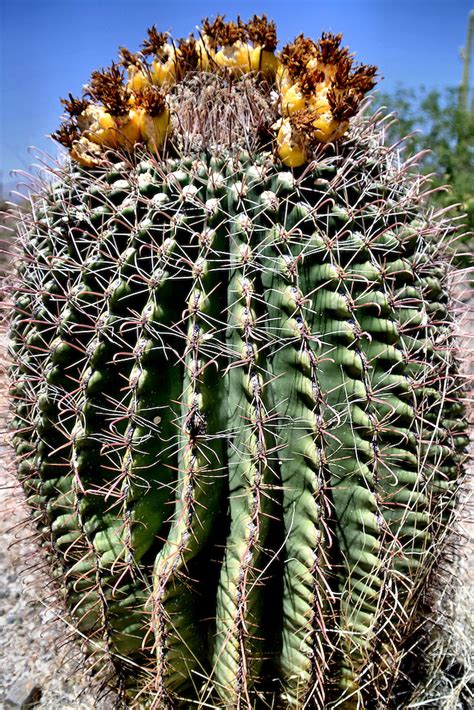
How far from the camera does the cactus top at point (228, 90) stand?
204 cm

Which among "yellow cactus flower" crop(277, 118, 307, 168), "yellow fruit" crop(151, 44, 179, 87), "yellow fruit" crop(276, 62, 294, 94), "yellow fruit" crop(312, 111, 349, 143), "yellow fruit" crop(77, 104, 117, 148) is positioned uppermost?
"yellow fruit" crop(151, 44, 179, 87)

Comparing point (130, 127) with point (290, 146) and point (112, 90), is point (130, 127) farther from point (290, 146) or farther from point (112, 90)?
point (290, 146)

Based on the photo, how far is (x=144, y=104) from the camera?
2.10m

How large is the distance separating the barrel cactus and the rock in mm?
553

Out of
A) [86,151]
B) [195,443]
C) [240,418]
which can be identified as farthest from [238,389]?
[86,151]

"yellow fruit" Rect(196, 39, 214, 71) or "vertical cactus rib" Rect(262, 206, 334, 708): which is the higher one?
"yellow fruit" Rect(196, 39, 214, 71)

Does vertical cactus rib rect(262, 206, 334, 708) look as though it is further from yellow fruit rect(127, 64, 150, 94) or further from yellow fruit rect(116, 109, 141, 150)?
yellow fruit rect(127, 64, 150, 94)

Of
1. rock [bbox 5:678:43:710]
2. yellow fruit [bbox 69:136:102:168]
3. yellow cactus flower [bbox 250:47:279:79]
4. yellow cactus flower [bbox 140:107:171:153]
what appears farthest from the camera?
rock [bbox 5:678:43:710]

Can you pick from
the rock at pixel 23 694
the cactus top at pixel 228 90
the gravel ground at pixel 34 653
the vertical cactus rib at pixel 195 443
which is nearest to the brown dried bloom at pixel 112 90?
the cactus top at pixel 228 90

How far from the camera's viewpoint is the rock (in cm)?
259

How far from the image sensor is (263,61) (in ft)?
7.77

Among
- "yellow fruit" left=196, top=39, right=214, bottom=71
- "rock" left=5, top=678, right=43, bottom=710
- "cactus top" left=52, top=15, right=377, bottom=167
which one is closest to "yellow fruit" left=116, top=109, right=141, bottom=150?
"cactus top" left=52, top=15, right=377, bottom=167

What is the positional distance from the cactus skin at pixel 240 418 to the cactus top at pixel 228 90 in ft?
0.30

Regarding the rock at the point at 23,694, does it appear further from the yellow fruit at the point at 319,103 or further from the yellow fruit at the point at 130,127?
the yellow fruit at the point at 319,103
